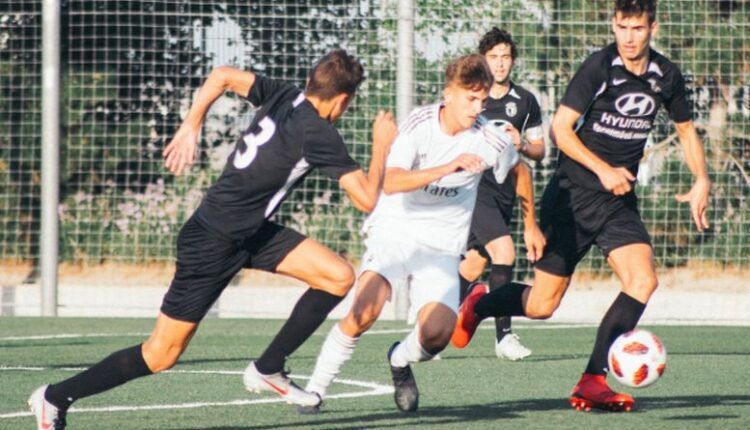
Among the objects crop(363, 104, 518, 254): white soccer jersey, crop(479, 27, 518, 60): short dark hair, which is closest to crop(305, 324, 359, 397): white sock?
crop(363, 104, 518, 254): white soccer jersey

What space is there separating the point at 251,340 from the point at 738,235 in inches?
215

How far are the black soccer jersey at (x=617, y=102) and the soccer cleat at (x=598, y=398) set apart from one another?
1.04m

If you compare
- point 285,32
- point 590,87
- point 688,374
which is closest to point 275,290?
point 285,32

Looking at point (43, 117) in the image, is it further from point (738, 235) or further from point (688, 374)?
point (688, 374)

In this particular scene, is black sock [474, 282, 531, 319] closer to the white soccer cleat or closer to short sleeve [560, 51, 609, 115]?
the white soccer cleat

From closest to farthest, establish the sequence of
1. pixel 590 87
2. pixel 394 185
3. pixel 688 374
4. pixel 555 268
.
→ 1. pixel 394 185
2. pixel 590 87
3. pixel 555 268
4. pixel 688 374

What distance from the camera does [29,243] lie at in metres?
15.3

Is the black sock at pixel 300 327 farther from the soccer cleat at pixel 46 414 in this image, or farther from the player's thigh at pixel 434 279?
the soccer cleat at pixel 46 414

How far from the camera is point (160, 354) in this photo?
19.7 feet

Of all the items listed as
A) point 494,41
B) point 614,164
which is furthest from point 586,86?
point 494,41

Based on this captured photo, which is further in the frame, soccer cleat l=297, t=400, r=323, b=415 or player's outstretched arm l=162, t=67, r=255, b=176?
soccer cleat l=297, t=400, r=323, b=415

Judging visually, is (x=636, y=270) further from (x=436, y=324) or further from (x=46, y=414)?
(x=46, y=414)

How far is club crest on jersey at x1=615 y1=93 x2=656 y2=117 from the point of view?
23.4 feet

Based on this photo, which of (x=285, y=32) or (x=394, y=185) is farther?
(x=285, y=32)
